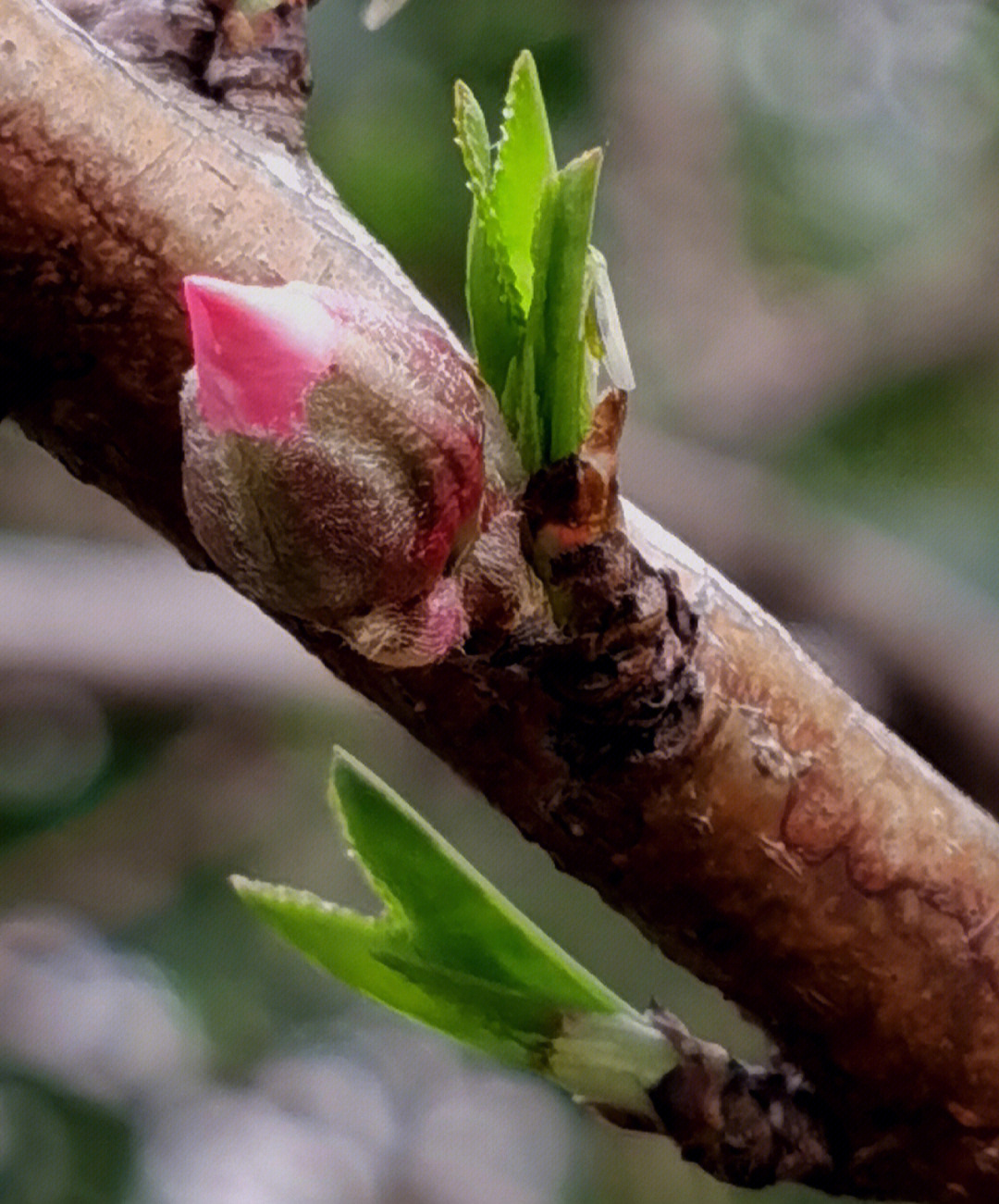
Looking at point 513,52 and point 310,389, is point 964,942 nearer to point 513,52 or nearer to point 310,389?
point 310,389

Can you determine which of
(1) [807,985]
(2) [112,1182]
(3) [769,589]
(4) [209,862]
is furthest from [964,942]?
(4) [209,862]

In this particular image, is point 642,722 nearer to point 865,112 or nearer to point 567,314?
point 567,314

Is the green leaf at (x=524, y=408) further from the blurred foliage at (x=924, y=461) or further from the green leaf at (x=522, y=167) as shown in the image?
the blurred foliage at (x=924, y=461)

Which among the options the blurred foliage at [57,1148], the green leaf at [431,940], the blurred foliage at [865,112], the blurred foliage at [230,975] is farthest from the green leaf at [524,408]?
the blurred foliage at [865,112]

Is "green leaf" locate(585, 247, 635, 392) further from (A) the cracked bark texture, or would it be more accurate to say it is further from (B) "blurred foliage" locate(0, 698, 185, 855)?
(B) "blurred foliage" locate(0, 698, 185, 855)

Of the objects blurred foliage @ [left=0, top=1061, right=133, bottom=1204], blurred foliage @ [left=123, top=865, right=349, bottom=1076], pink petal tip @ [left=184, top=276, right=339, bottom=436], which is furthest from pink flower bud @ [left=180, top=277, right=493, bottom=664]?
blurred foliage @ [left=123, top=865, right=349, bottom=1076]

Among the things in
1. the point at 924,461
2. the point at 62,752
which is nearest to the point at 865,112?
the point at 924,461

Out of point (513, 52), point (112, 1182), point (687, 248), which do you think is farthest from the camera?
point (687, 248)
